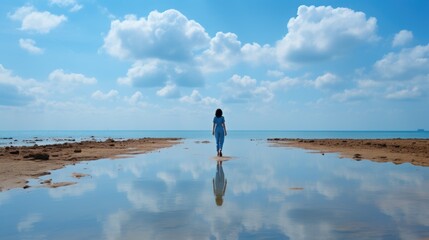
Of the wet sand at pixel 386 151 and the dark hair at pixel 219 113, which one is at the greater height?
the dark hair at pixel 219 113

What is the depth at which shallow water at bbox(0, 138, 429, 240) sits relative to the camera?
247 inches

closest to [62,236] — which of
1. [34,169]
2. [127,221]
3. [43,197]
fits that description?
[127,221]

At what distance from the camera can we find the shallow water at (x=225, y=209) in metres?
6.27

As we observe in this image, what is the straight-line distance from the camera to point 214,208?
8086 millimetres

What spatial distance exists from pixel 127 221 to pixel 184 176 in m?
6.92

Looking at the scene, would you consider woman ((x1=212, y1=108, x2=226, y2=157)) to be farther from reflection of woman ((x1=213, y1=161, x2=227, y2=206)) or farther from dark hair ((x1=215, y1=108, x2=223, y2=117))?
reflection of woman ((x1=213, y1=161, x2=227, y2=206))

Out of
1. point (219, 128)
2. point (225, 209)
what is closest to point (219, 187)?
point (225, 209)

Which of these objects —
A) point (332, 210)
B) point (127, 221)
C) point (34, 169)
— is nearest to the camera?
point (127, 221)

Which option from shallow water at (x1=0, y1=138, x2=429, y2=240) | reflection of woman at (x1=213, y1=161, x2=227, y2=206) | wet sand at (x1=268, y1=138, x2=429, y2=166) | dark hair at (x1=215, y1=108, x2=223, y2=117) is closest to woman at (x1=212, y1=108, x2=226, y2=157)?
dark hair at (x1=215, y1=108, x2=223, y2=117)

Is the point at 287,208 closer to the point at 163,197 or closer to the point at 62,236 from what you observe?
the point at 163,197

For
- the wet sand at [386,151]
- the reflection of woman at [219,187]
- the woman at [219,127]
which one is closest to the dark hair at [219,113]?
the woman at [219,127]

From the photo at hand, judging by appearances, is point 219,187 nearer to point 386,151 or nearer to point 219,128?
point 219,128

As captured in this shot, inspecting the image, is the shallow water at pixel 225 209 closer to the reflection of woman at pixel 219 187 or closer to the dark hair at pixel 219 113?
the reflection of woman at pixel 219 187

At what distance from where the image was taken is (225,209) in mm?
7965
